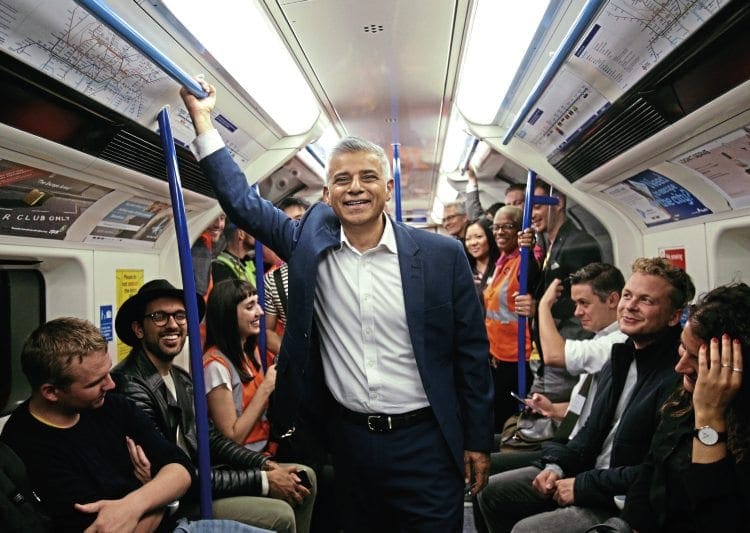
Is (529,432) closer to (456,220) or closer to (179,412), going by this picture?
(179,412)

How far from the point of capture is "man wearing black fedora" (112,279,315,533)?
2.33m

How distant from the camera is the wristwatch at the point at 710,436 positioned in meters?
1.59

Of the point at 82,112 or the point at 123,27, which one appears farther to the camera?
the point at 82,112

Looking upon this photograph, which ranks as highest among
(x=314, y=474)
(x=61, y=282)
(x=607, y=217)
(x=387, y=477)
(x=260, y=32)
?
(x=260, y=32)

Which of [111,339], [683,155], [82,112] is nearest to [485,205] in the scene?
[683,155]

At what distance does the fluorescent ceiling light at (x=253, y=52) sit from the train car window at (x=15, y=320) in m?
1.38

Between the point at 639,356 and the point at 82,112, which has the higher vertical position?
the point at 82,112

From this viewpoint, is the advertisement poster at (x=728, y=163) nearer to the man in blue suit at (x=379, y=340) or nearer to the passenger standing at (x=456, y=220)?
the man in blue suit at (x=379, y=340)

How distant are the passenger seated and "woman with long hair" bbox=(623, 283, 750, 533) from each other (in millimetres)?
1425

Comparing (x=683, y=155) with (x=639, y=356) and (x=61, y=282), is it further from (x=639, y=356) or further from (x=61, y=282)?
(x=61, y=282)

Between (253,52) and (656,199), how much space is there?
2.30 metres

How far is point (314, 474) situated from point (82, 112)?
1.93 m

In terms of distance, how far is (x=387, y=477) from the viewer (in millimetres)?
1957

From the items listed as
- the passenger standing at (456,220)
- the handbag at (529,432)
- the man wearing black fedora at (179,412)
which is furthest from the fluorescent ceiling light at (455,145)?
the man wearing black fedora at (179,412)
